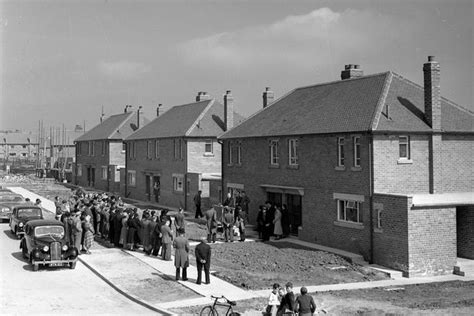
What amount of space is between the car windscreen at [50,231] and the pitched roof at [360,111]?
12.3 m

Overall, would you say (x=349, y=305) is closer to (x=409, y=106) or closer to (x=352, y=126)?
(x=352, y=126)

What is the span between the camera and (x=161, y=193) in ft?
152

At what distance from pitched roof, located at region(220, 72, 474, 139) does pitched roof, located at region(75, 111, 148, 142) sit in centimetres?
3188

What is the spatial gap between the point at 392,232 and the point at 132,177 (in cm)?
3626

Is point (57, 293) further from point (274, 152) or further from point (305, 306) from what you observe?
point (274, 152)

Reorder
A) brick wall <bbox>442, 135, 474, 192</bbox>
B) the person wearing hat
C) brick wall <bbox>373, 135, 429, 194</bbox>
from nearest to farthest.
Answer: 1. the person wearing hat
2. brick wall <bbox>373, 135, 429, 194</bbox>
3. brick wall <bbox>442, 135, 474, 192</bbox>

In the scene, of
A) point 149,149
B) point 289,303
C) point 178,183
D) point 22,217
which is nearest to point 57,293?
point 289,303

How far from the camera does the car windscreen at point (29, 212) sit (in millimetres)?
28723

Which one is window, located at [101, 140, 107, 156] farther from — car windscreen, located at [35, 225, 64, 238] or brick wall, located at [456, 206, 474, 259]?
brick wall, located at [456, 206, 474, 259]

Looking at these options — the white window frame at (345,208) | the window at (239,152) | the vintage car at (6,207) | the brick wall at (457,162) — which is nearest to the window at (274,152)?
the window at (239,152)

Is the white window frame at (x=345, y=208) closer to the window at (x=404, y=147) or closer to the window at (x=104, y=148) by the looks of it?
the window at (x=404, y=147)

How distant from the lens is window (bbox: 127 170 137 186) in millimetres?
52878

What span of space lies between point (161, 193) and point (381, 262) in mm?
27150

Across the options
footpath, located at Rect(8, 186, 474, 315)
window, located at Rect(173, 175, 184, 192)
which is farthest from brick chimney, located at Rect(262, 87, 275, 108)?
footpath, located at Rect(8, 186, 474, 315)
